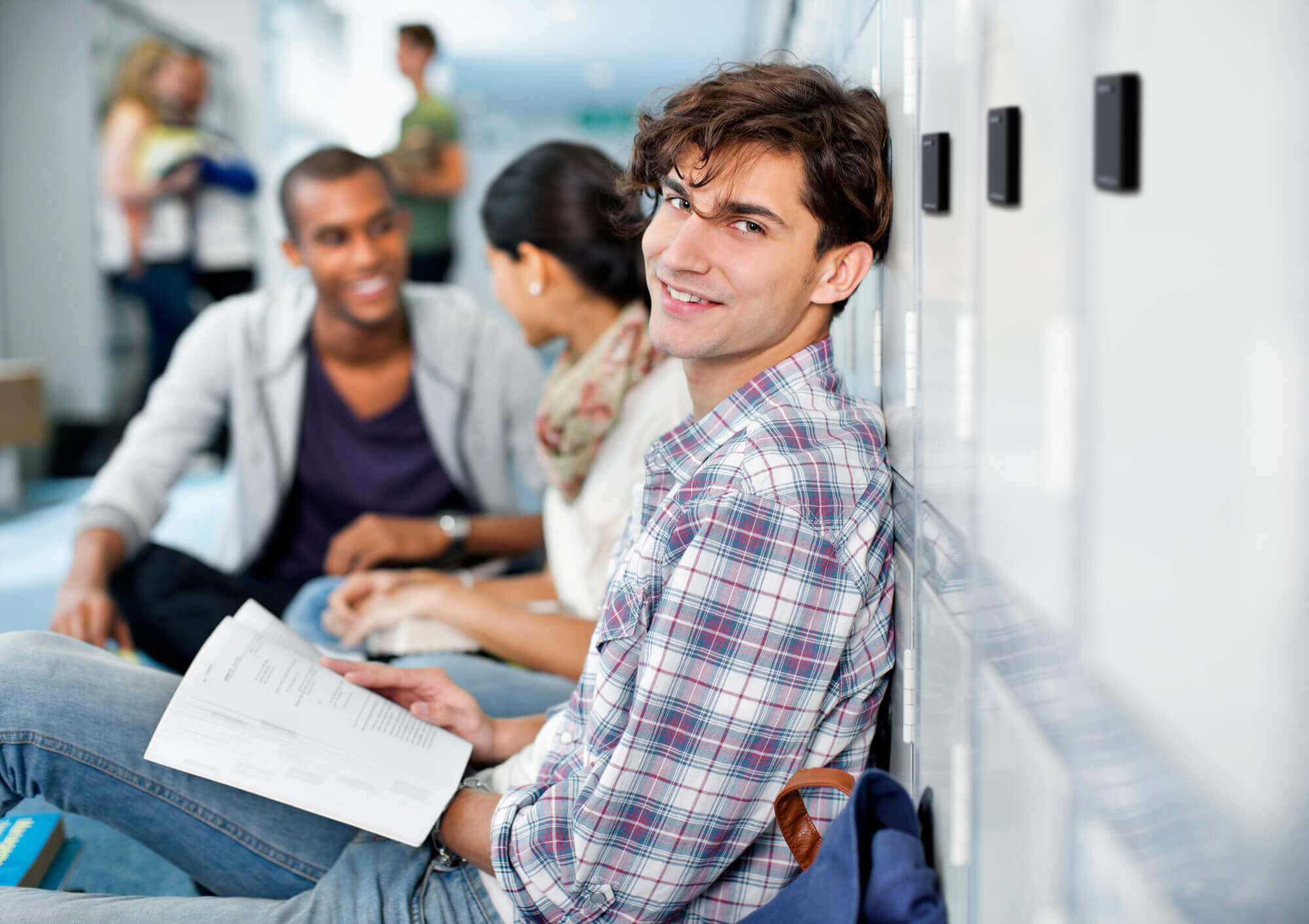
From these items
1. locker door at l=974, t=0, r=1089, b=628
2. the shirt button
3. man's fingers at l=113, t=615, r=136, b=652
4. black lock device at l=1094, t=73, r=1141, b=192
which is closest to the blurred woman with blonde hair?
man's fingers at l=113, t=615, r=136, b=652

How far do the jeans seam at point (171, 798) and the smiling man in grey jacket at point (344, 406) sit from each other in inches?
36.6

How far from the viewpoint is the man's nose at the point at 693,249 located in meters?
1.01

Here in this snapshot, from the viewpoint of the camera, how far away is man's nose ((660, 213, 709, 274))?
101 centimetres

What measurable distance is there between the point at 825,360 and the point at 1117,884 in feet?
2.06

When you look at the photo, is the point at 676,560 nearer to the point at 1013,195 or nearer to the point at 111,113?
the point at 1013,195

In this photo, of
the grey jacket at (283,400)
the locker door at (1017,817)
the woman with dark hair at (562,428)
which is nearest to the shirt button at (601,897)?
the locker door at (1017,817)

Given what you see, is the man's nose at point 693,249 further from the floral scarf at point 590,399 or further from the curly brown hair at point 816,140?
the floral scarf at point 590,399

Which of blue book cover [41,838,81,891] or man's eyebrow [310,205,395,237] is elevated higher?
man's eyebrow [310,205,395,237]

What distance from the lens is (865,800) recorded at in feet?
2.22

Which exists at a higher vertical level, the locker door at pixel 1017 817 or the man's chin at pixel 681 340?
the man's chin at pixel 681 340

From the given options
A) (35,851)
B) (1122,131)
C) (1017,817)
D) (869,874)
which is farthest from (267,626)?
(1122,131)

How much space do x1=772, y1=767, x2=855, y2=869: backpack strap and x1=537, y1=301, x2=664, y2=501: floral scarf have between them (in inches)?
32.6

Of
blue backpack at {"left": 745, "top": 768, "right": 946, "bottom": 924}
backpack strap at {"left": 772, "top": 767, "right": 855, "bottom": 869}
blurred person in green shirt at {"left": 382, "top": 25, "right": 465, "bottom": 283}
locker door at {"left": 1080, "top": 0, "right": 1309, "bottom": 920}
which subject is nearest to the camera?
locker door at {"left": 1080, "top": 0, "right": 1309, "bottom": 920}

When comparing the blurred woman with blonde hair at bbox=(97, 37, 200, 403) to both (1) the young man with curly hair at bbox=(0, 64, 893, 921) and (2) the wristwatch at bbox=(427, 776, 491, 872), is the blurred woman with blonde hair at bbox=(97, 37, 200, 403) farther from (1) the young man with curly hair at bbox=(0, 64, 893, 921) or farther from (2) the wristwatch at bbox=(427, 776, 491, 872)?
(2) the wristwatch at bbox=(427, 776, 491, 872)
